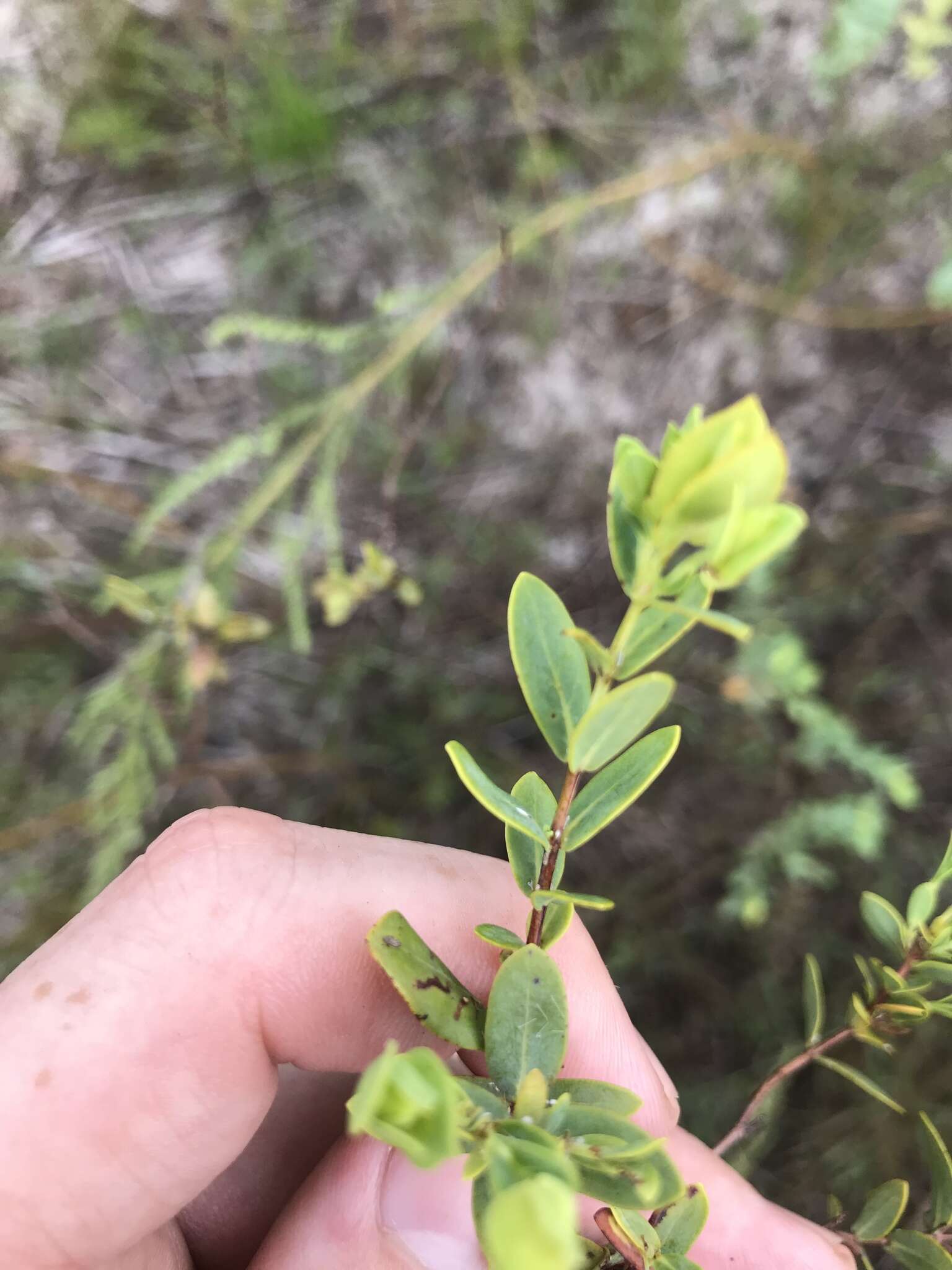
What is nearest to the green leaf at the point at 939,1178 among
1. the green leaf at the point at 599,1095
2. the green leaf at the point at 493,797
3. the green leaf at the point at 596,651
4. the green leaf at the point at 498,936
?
the green leaf at the point at 599,1095

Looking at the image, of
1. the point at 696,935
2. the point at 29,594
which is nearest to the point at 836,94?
the point at 696,935

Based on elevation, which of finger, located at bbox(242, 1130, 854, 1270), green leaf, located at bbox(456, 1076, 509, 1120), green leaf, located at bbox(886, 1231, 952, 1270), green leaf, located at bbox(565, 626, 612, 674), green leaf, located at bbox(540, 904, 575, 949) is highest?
green leaf, located at bbox(565, 626, 612, 674)

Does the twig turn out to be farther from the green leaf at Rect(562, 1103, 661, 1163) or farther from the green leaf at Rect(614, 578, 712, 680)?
the green leaf at Rect(562, 1103, 661, 1163)

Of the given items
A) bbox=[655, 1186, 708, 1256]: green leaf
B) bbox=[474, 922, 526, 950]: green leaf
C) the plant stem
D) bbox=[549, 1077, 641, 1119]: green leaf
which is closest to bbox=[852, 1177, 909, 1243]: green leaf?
the plant stem

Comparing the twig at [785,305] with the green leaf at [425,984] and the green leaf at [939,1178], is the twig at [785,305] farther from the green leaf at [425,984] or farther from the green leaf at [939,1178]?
the green leaf at [425,984]

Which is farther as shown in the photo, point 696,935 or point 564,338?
point 564,338

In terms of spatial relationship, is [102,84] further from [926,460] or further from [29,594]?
[926,460]

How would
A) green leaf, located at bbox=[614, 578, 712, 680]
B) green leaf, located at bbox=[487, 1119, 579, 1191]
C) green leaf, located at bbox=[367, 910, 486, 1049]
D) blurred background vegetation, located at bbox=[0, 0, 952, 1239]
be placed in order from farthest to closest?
blurred background vegetation, located at bbox=[0, 0, 952, 1239] < green leaf, located at bbox=[367, 910, 486, 1049] < green leaf, located at bbox=[614, 578, 712, 680] < green leaf, located at bbox=[487, 1119, 579, 1191]
